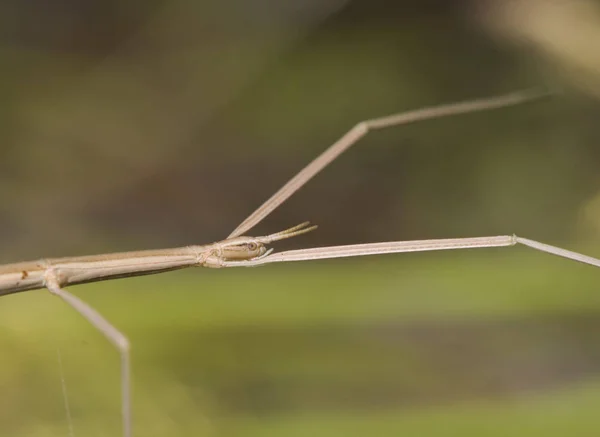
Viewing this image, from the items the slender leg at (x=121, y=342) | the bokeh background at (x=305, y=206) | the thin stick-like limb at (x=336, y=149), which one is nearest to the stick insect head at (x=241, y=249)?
the thin stick-like limb at (x=336, y=149)

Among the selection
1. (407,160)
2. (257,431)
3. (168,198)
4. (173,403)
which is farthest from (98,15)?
(257,431)

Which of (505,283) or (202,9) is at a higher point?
(202,9)

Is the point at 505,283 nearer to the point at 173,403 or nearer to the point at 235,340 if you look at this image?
the point at 235,340

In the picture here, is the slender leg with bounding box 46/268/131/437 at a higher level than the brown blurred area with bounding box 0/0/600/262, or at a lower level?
lower

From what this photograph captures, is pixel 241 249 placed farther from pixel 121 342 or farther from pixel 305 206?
pixel 305 206

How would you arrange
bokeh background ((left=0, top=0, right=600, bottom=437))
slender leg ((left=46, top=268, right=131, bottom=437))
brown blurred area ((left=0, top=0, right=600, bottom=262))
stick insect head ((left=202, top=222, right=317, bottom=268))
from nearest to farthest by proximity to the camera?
1. slender leg ((left=46, top=268, right=131, bottom=437))
2. stick insect head ((left=202, top=222, right=317, bottom=268))
3. bokeh background ((left=0, top=0, right=600, bottom=437))
4. brown blurred area ((left=0, top=0, right=600, bottom=262))

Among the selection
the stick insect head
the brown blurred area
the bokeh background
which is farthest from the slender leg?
the brown blurred area

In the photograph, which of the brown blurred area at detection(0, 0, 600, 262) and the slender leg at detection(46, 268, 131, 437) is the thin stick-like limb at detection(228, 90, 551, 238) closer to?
the slender leg at detection(46, 268, 131, 437)

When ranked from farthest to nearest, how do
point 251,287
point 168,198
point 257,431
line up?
point 168,198 → point 251,287 → point 257,431

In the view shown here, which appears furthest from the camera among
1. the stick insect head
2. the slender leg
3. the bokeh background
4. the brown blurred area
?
the brown blurred area
